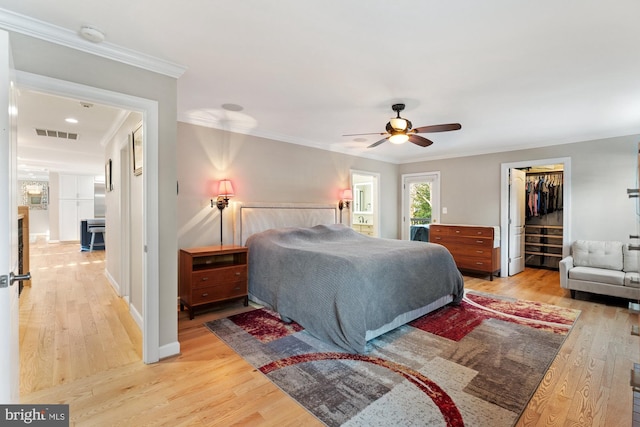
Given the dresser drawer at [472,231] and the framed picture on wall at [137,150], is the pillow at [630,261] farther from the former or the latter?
the framed picture on wall at [137,150]

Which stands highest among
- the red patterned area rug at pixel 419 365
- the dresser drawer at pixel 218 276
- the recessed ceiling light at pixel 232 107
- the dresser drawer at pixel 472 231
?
the recessed ceiling light at pixel 232 107

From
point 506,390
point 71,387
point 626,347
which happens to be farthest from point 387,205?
point 71,387

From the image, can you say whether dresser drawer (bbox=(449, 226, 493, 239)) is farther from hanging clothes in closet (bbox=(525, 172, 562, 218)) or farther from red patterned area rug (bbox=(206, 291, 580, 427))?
red patterned area rug (bbox=(206, 291, 580, 427))

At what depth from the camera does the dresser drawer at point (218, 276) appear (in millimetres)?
3408

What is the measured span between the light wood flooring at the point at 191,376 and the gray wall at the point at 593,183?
1451 mm

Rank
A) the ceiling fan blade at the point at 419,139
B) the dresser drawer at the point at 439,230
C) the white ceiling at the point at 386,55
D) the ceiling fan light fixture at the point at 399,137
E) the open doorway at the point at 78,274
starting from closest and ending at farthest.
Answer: the white ceiling at the point at 386,55
the open doorway at the point at 78,274
the ceiling fan light fixture at the point at 399,137
the ceiling fan blade at the point at 419,139
the dresser drawer at the point at 439,230

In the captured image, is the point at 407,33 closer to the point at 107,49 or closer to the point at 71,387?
the point at 107,49

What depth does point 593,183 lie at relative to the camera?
4.71m

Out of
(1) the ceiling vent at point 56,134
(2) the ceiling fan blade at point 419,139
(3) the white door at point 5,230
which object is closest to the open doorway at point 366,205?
(2) the ceiling fan blade at point 419,139

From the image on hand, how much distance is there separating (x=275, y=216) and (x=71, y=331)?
270 cm

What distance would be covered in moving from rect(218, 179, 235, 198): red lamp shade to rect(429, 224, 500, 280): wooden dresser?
407cm

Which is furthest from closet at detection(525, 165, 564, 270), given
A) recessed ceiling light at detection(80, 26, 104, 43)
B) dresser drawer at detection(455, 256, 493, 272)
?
recessed ceiling light at detection(80, 26, 104, 43)

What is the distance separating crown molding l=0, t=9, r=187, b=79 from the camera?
6.20 feet

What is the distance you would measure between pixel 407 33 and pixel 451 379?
8.14 ft
